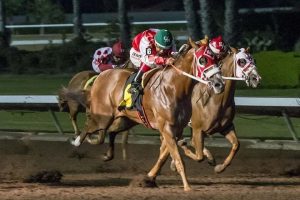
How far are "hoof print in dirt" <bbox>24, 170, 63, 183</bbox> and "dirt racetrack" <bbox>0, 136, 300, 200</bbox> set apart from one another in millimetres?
→ 104

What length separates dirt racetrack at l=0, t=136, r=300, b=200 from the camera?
9.12 metres

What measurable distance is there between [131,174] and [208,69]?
7.77 ft

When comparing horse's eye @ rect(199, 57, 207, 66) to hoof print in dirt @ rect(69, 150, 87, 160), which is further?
hoof print in dirt @ rect(69, 150, 87, 160)

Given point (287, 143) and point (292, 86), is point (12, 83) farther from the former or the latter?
point (287, 143)

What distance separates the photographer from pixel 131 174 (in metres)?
11.6

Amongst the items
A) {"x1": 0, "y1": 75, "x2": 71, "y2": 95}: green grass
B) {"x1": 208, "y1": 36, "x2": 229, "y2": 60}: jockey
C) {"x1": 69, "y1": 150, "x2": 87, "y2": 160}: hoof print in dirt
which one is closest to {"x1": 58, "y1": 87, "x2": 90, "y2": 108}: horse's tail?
{"x1": 69, "y1": 150, "x2": 87, "y2": 160}: hoof print in dirt

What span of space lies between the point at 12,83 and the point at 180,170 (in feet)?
53.3

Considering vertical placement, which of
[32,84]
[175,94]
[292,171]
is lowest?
[32,84]

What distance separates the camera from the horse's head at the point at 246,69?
37.1 feet

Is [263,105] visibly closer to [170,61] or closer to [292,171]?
[292,171]

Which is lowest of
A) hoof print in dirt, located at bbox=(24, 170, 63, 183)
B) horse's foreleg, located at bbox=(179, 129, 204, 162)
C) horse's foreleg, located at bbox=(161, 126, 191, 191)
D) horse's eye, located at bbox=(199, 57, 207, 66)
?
hoof print in dirt, located at bbox=(24, 170, 63, 183)

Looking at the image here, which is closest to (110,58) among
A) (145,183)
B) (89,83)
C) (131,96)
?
(89,83)

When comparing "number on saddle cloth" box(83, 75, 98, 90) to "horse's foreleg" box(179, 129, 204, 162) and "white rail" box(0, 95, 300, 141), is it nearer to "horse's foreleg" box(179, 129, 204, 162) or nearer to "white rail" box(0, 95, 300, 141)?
"white rail" box(0, 95, 300, 141)

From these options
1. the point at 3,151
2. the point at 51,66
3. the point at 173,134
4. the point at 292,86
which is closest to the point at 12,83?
the point at 51,66
